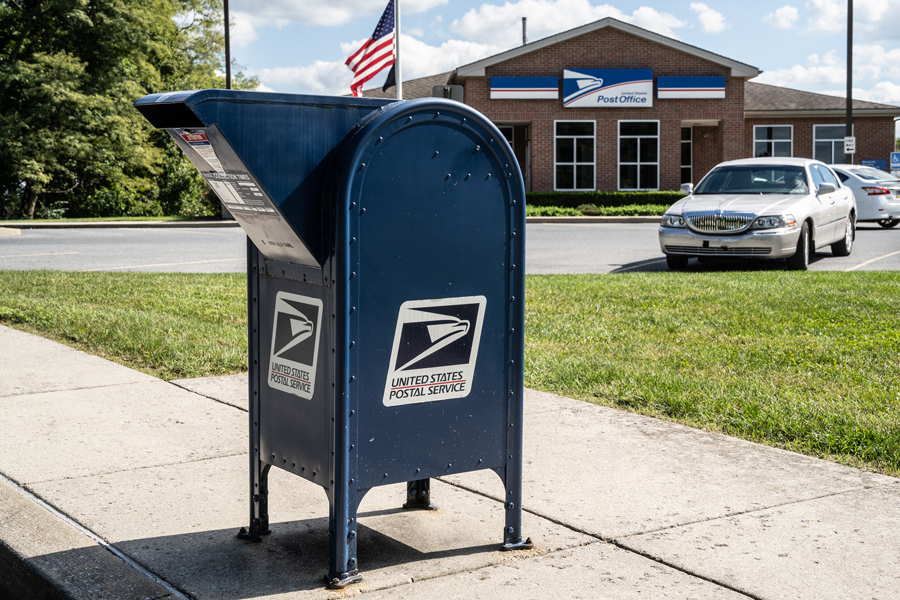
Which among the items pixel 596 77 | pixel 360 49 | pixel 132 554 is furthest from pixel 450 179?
pixel 596 77

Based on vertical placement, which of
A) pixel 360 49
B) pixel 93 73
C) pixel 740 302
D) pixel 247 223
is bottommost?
pixel 740 302

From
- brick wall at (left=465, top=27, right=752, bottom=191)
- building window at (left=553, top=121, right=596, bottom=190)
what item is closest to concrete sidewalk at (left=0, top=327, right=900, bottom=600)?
brick wall at (left=465, top=27, right=752, bottom=191)

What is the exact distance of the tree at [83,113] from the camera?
113ft

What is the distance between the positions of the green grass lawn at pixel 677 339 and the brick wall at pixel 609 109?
23073 mm

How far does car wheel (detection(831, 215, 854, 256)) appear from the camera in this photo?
15047 millimetres

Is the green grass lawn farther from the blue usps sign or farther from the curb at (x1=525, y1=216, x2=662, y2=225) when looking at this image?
the blue usps sign

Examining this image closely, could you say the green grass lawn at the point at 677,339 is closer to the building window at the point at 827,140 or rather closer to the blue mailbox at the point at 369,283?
the blue mailbox at the point at 369,283

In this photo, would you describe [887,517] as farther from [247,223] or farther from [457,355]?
[247,223]

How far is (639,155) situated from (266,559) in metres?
32.9

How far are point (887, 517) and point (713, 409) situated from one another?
1646mm

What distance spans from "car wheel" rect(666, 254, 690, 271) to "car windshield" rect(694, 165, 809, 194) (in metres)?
1.25

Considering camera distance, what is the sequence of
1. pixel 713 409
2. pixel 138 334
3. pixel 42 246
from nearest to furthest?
1. pixel 713 409
2. pixel 138 334
3. pixel 42 246

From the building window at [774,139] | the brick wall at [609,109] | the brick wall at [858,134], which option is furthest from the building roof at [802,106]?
the brick wall at [609,109]

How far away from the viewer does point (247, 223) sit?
3195 millimetres
